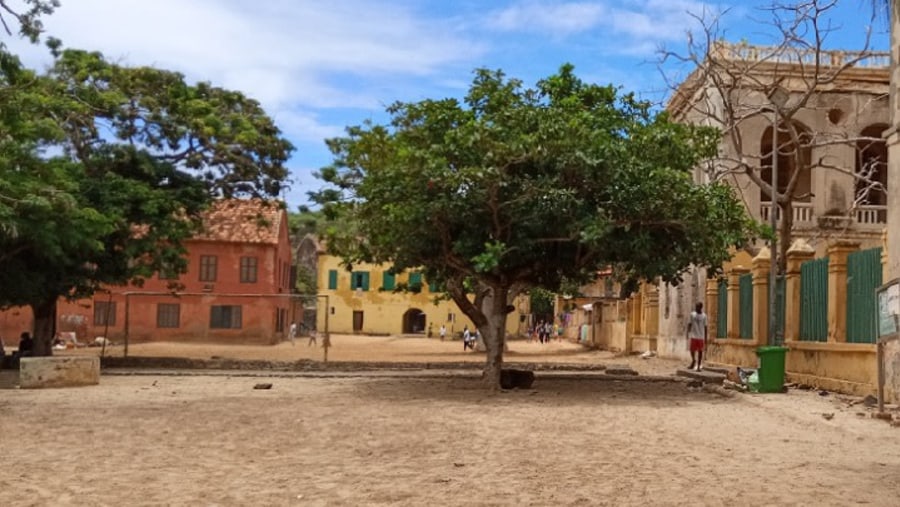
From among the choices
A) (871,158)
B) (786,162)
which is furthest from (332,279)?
(871,158)

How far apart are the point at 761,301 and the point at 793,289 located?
2.47 metres

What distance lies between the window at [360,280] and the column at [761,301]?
4564cm

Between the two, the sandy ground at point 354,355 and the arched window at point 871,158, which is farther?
the sandy ground at point 354,355

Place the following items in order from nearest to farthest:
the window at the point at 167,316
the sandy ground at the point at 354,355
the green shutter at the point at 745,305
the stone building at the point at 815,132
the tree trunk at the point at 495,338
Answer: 1. the tree trunk at the point at 495,338
2. the green shutter at the point at 745,305
3. the stone building at the point at 815,132
4. the sandy ground at the point at 354,355
5. the window at the point at 167,316

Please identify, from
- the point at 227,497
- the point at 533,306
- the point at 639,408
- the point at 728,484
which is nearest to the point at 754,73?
the point at 639,408

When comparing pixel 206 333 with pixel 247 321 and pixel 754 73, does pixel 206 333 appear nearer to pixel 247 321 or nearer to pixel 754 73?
pixel 247 321

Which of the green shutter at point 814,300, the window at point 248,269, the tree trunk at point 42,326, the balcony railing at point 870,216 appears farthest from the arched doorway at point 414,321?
the green shutter at point 814,300

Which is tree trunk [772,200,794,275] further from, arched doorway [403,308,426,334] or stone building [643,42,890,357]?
arched doorway [403,308,426,334]

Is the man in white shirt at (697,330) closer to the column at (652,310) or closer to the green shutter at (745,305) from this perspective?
the green shutter at (745,305)

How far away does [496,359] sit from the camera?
16.4 meters

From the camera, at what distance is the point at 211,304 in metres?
43.7

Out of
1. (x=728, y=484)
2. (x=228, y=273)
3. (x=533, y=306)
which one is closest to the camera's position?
(x=728, y=484)

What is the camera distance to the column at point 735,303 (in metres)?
22.5

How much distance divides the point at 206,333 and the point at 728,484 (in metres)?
37.4
